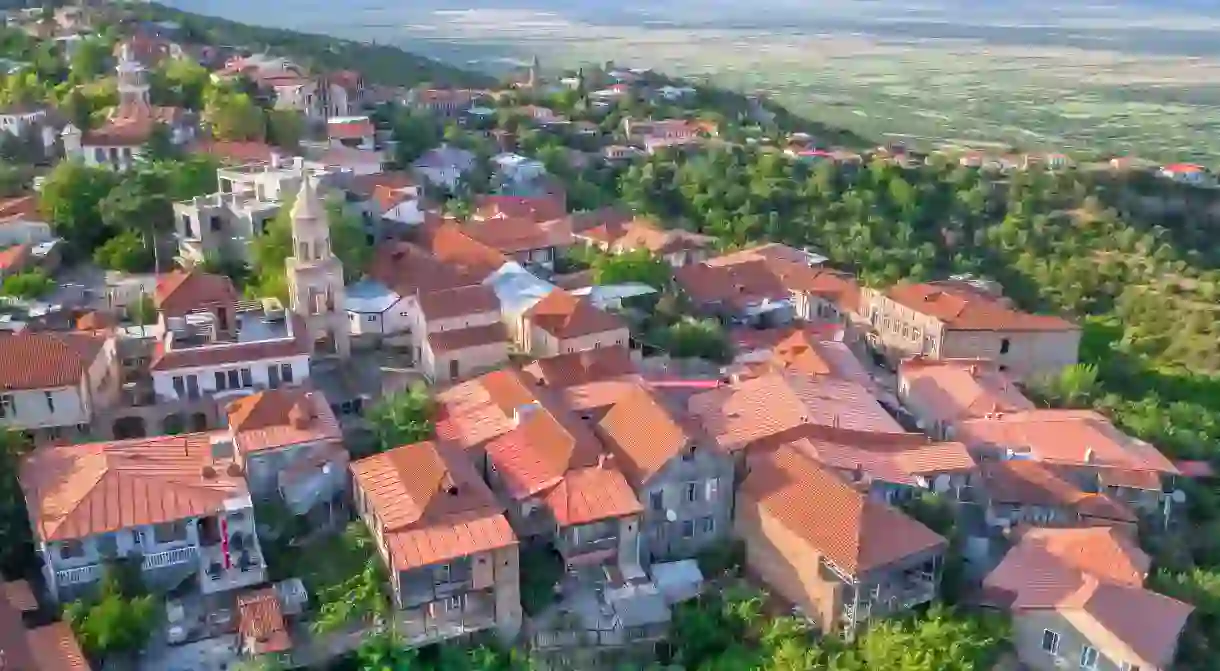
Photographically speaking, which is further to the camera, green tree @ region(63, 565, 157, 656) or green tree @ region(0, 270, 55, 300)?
green tree @ region(0, 270, 55, 300)

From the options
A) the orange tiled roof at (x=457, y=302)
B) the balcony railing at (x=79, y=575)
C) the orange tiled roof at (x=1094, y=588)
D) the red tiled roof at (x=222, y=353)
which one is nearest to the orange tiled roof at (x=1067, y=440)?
the orange tiled roof at (x=1094, y=588)

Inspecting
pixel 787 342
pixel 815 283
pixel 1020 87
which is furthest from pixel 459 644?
pixel 1020 87

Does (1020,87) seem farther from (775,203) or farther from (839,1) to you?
(839,1)

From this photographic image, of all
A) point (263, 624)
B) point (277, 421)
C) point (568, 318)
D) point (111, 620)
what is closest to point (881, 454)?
point (568, 318)

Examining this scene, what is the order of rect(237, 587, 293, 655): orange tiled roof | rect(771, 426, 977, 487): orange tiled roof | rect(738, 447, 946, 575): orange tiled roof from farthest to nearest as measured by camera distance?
rect(771, 426, 977, 487): orange tiled roof, rect(738, 447, 946, 575): orange tiled roof, rect(237, 587, 293, 655): orange tiled roof

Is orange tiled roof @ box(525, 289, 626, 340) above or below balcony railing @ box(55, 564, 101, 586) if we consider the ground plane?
above

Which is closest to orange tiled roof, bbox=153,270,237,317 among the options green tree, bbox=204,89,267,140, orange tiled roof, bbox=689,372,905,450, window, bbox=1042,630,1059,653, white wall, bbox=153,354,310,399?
white wall, bbox=153,354,310,399

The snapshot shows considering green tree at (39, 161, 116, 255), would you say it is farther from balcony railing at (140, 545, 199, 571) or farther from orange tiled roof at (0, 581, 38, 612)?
balcony railing at (140, 545, 199, 571)
